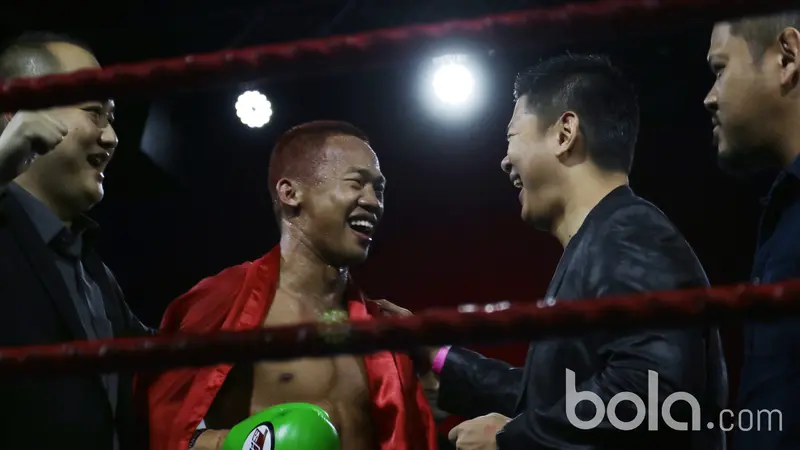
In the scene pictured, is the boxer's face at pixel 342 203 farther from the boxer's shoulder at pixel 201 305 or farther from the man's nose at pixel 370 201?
the boxer's shoulder at pixel 201 305

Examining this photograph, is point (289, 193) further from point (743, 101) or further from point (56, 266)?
point (743, 101)

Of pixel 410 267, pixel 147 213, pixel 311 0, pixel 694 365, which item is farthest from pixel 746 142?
pixel 147 213

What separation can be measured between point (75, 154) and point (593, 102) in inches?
35.0

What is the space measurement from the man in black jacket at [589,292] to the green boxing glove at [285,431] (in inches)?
10.2

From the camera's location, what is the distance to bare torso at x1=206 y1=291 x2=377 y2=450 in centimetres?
190

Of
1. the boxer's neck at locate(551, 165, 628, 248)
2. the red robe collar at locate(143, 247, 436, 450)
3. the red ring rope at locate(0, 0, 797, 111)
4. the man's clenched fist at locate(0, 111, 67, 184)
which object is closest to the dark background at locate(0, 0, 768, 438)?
the red robe collar at locate(143, 247, 436, 450)

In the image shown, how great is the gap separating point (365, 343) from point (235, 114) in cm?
272

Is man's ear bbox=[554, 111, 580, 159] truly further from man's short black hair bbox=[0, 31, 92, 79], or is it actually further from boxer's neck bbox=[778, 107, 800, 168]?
man's short black hair bbox=[0, 31, 92, 79]

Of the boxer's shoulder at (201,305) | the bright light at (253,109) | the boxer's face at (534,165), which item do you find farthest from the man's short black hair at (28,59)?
the bright light at (253,109)

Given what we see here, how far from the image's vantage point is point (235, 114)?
10.9ft

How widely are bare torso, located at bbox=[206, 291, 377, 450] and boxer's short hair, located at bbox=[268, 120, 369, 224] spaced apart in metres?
0.36

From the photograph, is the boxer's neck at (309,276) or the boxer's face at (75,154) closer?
the boxer's face at (75,154)

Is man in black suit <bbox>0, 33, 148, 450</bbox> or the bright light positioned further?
the bright light

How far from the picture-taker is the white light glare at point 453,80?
10.1ft
